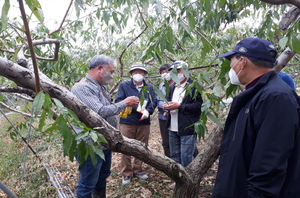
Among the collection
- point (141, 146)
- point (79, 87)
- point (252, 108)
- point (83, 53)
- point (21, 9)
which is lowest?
point (141, 146)

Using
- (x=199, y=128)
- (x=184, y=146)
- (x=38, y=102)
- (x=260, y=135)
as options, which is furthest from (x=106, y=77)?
(x=260, y=135)

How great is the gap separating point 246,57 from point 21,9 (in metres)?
1.21

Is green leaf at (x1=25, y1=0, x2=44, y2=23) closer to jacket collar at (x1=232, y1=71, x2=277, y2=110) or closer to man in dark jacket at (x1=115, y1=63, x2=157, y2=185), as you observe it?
jacket collar at (x1=232, y1=71, x2=277, y2=110)

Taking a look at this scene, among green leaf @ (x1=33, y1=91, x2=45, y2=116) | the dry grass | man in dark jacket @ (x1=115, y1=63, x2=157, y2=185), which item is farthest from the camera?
man in dark jacket @ (x1=115, y1=63, x2=157, y2=185)

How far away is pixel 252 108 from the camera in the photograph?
4.19 ft

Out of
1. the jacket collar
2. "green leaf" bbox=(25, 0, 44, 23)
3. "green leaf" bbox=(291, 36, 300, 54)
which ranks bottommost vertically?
the jacket collar

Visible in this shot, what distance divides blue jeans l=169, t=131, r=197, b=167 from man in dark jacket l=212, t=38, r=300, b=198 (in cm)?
166

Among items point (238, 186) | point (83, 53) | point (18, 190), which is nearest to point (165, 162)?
point (238, 186)

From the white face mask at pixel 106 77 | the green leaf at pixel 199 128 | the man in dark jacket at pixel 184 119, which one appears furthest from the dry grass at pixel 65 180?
the green leaf at pixel 199 128

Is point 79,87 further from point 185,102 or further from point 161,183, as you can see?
point 161,183

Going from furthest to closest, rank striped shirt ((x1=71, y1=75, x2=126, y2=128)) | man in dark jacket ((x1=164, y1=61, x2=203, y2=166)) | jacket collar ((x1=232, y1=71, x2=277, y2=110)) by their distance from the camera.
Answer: man in dark jacket ((x1=164, y1=61, x2=203, y2=166))
striped shirt ((x1=71, y1=75, x2=126, y2=128))
jacket collar ((x1=232, y1=71, x2=277, y2=110))

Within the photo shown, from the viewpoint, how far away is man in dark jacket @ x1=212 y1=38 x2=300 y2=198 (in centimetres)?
113

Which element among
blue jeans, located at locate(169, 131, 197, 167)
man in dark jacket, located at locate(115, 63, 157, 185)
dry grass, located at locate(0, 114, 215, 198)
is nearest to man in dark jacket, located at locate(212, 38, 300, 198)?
blue jeans, located at locate(169, 131, 197, 167)

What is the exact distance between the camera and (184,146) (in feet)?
10.3
